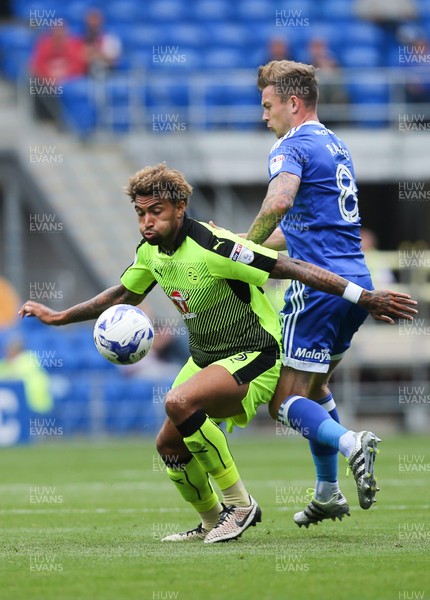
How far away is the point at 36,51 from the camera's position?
20234 mm

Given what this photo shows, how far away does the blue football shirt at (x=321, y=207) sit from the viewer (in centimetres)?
730

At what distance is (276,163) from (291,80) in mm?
552

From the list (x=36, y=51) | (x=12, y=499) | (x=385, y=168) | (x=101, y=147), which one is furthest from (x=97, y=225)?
(x=12, y=499)

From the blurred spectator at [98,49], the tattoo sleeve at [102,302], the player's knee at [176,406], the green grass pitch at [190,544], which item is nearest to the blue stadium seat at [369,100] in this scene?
the blurred spectator at [98,49]

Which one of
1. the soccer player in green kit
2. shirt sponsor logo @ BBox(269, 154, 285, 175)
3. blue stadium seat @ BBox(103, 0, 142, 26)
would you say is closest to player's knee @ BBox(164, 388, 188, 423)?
the soccer player in green kit

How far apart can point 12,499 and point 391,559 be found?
4.52 m

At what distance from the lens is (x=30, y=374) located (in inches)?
695

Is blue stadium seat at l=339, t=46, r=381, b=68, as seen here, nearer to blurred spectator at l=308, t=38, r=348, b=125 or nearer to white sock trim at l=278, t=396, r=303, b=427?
blurred spectator at l=308, t=38, r=348, b=125

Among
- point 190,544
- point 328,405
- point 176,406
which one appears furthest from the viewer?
point 328,405

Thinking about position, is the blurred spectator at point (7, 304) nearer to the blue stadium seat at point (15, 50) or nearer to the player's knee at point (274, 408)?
the blue stadium seat at point (15, 50)

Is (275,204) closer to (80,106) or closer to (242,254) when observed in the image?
(242,254)

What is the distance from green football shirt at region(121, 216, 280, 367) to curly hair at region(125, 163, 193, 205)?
0.19m

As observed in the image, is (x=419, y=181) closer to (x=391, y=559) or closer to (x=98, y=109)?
(x=98, y=109)

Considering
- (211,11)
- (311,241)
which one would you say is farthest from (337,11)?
Result: (311,241)
